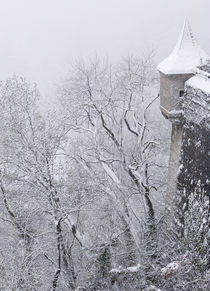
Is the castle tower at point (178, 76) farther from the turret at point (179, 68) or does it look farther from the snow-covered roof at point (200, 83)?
the snow-covered roof at point (200, 83)

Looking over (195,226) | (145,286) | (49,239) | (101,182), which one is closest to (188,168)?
(195,226)

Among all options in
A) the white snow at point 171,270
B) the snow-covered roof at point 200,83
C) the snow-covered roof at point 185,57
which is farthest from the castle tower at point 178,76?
the white snow at point 171,270

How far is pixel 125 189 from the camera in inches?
572

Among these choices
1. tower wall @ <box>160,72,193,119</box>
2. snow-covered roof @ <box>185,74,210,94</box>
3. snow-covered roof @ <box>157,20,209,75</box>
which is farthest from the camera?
tower wall @ <box>160,72,193,119</box>

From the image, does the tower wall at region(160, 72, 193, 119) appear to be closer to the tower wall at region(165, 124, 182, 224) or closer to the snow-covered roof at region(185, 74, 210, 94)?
the tower wall at region(165, 124, 182, 224)

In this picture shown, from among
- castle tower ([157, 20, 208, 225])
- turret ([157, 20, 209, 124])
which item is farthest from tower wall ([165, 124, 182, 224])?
turret ([157, 20, 209, 124])

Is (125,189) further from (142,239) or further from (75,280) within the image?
(75,280)

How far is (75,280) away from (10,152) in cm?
471

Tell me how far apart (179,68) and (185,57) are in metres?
0.49

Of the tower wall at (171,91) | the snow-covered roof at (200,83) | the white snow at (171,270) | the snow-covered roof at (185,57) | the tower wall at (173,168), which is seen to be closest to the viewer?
the white snow at (171,270)

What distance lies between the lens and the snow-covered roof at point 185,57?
37.3ft

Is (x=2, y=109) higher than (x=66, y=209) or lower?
higher

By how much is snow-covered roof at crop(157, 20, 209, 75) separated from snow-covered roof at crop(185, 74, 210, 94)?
77 centimetres

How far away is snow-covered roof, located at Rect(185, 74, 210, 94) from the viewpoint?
976 centimetres
